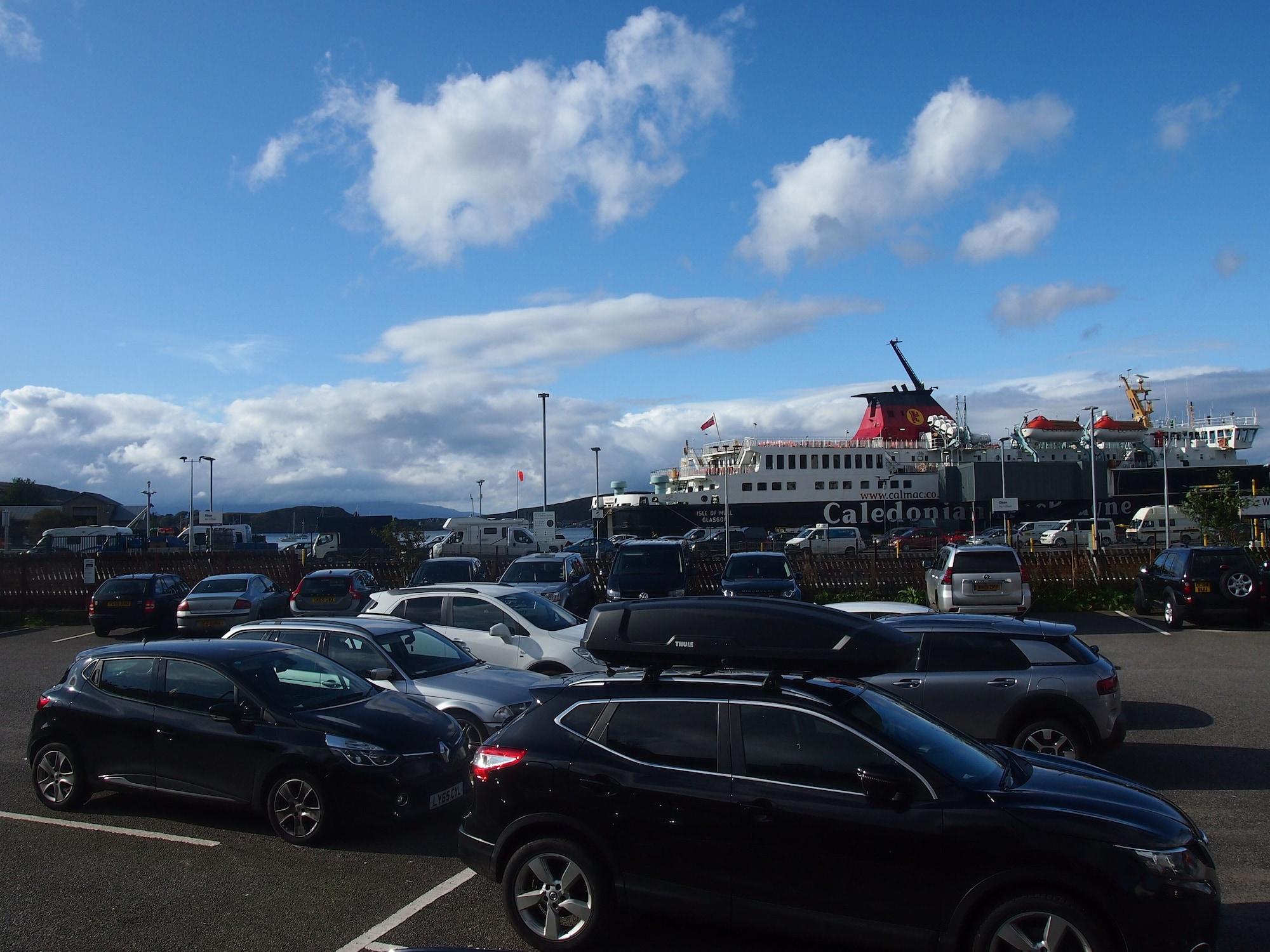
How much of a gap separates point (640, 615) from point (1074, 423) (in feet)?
196

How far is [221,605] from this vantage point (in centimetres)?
1834

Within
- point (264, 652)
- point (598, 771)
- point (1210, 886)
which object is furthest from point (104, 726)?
point (1210, 886)

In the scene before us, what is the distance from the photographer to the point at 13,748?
9555 mm

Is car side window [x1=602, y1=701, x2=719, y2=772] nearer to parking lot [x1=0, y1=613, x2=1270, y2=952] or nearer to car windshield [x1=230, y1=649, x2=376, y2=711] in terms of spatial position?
parking lot [x1=0, y1=613, x2=1270, y2=952]

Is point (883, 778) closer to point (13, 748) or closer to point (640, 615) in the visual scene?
point (640, 615)

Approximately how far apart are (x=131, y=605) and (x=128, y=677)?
1497 cm

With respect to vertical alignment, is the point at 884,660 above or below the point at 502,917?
above

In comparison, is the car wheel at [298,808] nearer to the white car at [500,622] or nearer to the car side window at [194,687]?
the car side window at [194,687]

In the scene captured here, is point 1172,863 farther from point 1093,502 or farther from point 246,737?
point 1093,502

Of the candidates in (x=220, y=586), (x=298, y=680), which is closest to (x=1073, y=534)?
(x=220, y=586)

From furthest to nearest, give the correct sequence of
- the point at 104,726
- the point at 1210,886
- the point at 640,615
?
1. the point at 104,726
2. the point at 640,615
3. the point at 1210,886

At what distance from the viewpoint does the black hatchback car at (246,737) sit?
6.37m

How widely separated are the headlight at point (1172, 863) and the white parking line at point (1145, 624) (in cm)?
1524

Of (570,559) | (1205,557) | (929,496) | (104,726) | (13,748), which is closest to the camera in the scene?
(104,726)
